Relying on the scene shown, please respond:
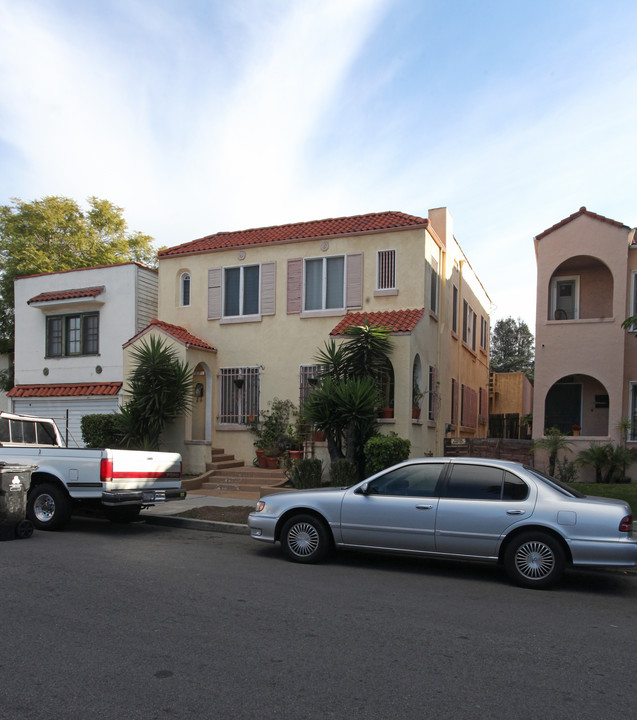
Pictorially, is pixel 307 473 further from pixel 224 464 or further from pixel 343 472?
pixel 224 464

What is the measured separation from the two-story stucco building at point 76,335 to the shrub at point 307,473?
766 centimetres

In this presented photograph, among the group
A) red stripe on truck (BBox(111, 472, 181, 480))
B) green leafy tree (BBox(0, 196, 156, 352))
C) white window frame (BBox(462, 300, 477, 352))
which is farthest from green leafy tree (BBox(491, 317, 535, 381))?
red stripe on truck (BBox(111, 472, 181, 480))

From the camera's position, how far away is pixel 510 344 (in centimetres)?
5356

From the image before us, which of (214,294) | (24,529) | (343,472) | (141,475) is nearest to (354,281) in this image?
(214,294)

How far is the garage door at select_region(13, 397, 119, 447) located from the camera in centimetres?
1931

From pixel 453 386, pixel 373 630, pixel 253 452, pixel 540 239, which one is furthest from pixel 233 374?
pixel 373 630

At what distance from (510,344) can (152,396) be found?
140 feet

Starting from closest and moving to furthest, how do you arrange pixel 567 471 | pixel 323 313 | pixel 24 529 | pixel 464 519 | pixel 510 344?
pixel 464 519, pixel 24 529, pixel 567 471, pixel 323 313, pixel 510 344

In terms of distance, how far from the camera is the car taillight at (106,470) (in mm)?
9562

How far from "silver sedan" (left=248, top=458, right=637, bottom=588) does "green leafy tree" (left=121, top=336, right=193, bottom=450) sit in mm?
8030

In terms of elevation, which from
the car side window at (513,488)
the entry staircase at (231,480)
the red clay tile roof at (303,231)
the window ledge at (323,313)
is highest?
the red clay tile roof at (303,231)

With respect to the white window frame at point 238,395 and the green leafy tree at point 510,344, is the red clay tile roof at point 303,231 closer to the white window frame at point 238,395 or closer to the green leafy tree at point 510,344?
the white window frame at point 238,395

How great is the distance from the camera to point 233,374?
1806cm

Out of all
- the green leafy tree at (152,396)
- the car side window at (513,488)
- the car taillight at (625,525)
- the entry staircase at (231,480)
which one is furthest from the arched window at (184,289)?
the car taillight at (625,525)
